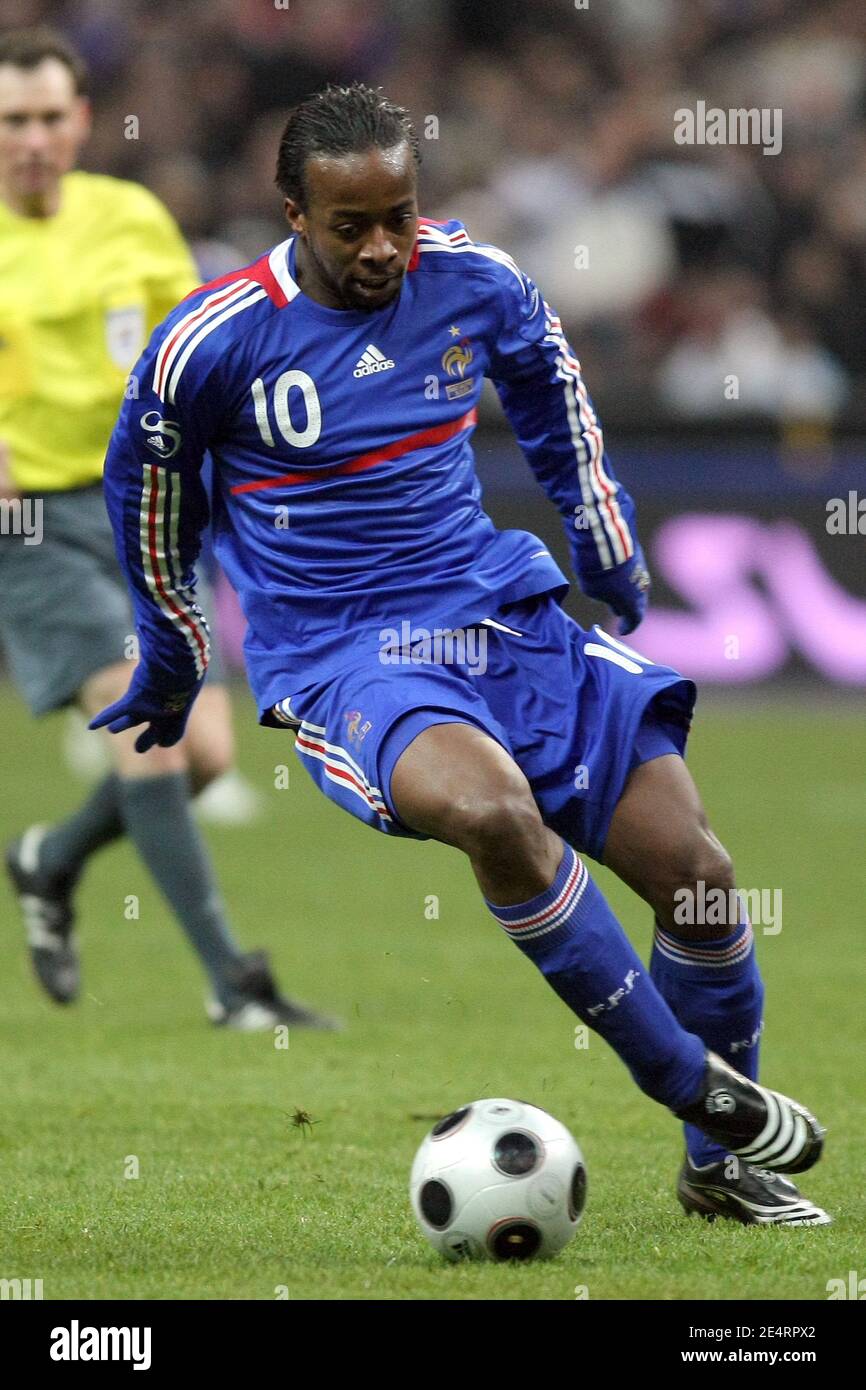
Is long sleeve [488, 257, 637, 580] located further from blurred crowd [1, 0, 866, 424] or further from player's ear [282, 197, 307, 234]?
blurred crowd [1, 0, 866, 424]

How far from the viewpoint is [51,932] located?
6.65 m

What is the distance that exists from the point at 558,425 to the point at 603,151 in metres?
10.1

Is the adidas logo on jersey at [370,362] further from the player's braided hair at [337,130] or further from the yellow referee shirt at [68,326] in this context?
the yellow referee shirt at [68,326]

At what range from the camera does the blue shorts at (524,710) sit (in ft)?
12.9

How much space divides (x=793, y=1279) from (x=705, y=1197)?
0.58m

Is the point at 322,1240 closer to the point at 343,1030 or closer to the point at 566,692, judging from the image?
the point at 566,692

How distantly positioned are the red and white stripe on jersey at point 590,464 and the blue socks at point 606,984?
89 cm

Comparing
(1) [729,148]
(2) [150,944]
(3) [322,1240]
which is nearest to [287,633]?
(3) [322,1240]

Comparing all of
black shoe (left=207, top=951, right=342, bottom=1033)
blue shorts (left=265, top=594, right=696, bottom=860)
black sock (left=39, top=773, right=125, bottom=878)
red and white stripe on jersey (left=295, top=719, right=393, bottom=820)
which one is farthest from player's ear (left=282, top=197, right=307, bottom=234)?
black sock (left=39, top=773, right=125, bottom=878)

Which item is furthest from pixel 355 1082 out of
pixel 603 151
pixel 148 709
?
pixel 603 151

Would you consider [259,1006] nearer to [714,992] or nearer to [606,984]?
[714,992]

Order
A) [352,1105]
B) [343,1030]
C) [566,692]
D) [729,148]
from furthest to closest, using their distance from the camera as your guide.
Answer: [729,148] < [343,1030] < [352,1105] < [566,692]

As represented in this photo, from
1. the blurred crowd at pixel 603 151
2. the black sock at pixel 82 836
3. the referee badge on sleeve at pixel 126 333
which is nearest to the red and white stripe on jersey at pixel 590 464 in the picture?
the referee badge on sleeve at pixel 126 333

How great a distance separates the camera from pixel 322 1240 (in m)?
3.93
